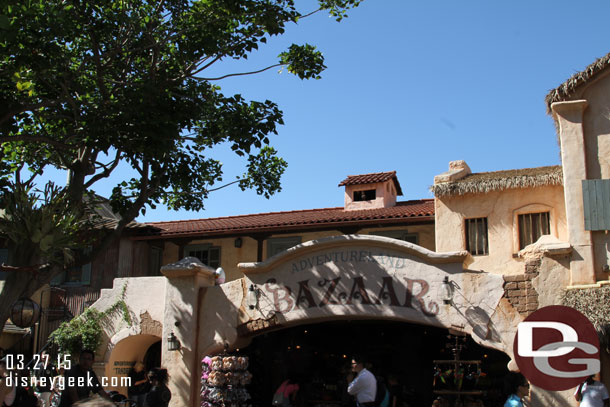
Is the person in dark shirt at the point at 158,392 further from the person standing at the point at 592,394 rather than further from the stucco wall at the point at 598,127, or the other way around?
the stucco wall at the point at 598,127

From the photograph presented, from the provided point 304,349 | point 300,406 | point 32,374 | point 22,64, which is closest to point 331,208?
point 304,349

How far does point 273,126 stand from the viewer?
1412 cm

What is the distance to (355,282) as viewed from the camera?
1350 centimetres

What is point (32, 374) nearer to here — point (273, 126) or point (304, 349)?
point (304, 349)

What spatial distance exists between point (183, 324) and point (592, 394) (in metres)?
8.47

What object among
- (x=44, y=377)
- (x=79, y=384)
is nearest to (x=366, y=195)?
(x=44, y=377)

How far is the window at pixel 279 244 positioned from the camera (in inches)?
825

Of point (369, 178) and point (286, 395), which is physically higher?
point (369, 178)

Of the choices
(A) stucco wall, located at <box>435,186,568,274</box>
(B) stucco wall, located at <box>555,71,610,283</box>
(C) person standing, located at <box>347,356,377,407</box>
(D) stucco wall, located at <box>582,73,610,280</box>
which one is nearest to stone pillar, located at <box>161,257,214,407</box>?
(C) person standing, located at <box>347,356,377,407</box>

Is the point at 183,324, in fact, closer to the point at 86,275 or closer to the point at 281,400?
the point at 281,400

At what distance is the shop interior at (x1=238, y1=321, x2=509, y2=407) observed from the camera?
16812 millimetres

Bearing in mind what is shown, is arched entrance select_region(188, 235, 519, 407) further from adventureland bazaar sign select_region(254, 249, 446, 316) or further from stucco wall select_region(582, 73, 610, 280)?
stucco wall select_region(582, 73, 610, 280)

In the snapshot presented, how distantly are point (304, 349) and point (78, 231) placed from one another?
834 centimetres

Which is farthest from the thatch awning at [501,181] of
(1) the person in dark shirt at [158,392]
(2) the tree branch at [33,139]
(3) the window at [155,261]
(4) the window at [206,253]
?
(1) the person in dark shirt at [158,392]
